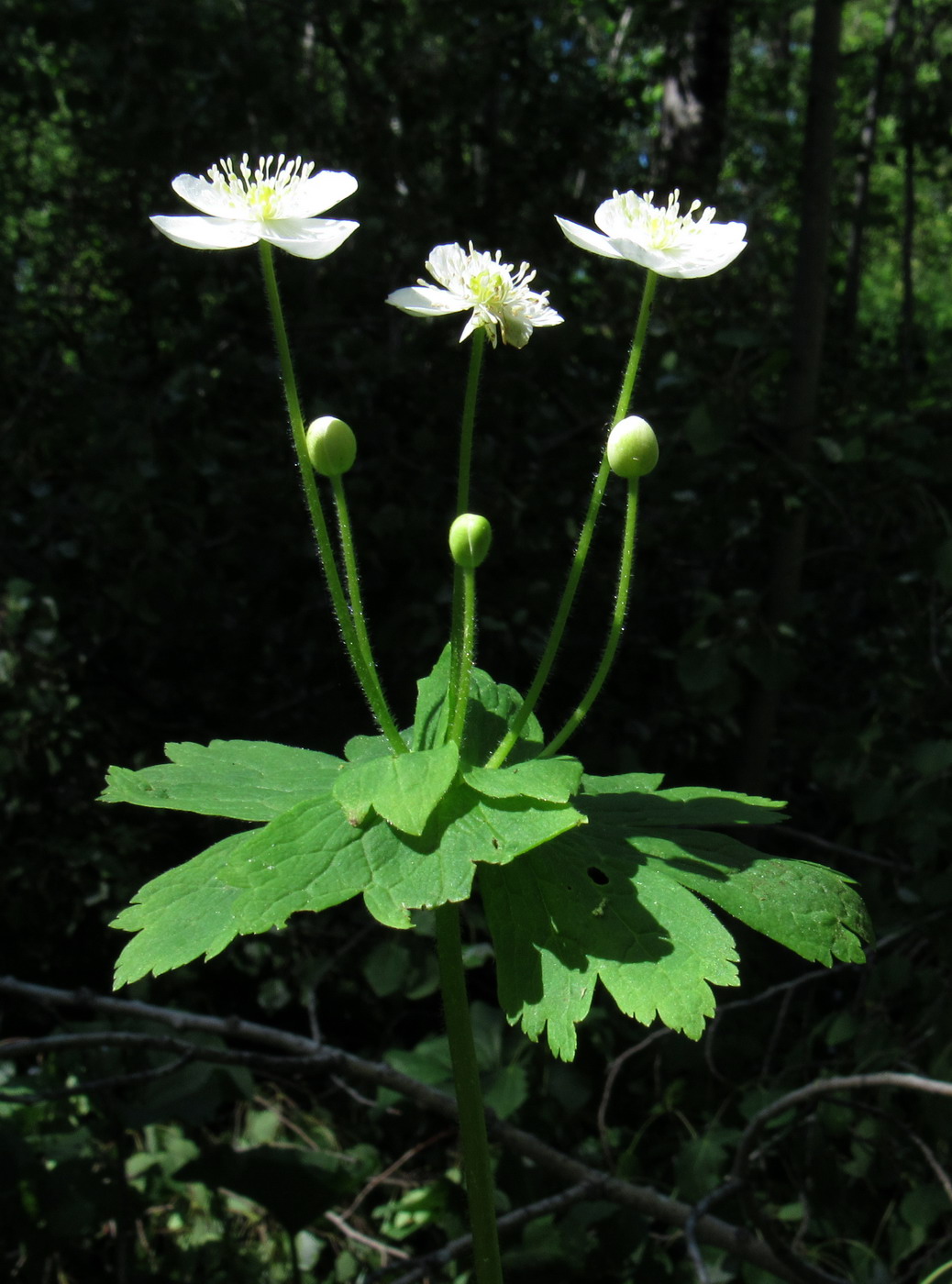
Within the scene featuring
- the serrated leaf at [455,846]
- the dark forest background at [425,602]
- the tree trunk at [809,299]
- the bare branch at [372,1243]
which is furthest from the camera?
the tree trunk at [809,299]

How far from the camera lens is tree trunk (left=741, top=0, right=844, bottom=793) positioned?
2.68 metres

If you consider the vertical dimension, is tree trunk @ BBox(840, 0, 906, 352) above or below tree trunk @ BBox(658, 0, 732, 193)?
below

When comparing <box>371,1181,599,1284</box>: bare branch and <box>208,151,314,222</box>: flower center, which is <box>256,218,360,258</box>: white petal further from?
<box>371,1181,599,1284</box>: bare branch

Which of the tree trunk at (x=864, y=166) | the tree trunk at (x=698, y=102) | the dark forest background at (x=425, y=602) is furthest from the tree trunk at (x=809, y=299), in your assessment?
the tree trunk at (x=698, y=102)

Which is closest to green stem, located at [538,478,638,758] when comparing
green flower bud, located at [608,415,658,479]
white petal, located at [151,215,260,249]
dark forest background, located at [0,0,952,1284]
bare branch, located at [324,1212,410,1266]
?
green flower bud, located at [608,415,658,479]

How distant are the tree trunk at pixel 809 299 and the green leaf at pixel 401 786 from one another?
207cm

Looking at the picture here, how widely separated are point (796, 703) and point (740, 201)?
2.52 metres

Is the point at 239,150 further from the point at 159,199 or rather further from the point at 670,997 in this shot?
the point at 670,997

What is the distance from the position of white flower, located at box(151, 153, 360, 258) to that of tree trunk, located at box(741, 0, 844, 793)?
2.02 meters

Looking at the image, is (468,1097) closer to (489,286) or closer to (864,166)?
(489,286)

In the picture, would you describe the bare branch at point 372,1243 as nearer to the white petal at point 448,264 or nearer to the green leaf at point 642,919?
the green leaf at point 642,919

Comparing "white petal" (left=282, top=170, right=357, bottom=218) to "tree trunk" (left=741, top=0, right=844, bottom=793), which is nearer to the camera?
"white petal" (left=282, top=170, right=357, bottom=218)

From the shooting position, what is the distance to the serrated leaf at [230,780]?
2.72ft

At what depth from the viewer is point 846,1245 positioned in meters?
2.36
